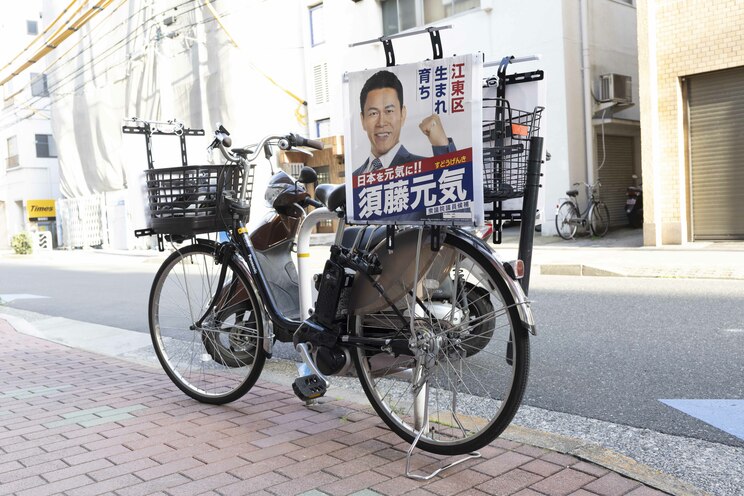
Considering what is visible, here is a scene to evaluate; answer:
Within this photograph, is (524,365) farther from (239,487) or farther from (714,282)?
(714,282)

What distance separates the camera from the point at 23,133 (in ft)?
129

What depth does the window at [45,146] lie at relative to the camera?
39.6 m

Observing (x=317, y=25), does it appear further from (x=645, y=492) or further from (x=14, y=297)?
(x=645, y=492)

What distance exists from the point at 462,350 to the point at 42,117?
141 ft

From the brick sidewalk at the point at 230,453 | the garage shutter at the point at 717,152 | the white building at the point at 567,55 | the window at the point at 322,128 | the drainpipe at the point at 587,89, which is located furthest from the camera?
the window at the point at 322,128

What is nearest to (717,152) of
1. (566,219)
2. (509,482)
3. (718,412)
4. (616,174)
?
(566,219)

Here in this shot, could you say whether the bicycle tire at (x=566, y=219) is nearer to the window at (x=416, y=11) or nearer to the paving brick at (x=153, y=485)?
the window at (x=416, y=11)

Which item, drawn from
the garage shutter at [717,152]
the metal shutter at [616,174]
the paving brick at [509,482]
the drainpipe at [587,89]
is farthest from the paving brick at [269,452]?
the metal shutter at [616,174]

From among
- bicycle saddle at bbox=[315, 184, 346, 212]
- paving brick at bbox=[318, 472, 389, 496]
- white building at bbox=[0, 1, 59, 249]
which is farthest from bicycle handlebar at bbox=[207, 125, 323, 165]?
white building at bbox=[0, 1, 59, 249]

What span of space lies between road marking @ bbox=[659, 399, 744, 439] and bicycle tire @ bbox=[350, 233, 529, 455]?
115 cm

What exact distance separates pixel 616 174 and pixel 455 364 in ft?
53.3

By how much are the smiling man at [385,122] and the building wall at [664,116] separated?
11485mm

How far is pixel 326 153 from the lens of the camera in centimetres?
2264

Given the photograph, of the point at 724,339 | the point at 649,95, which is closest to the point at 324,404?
the point at 724,339
